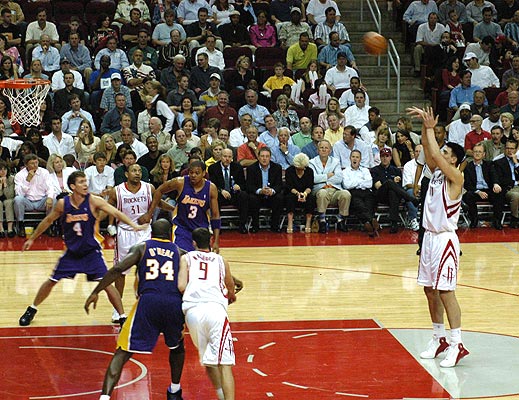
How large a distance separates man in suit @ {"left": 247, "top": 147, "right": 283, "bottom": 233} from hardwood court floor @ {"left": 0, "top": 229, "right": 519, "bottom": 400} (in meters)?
0.41

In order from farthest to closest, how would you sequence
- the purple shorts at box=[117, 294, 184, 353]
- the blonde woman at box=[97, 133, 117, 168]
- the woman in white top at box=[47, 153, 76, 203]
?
the blonde woman at box=[97, 133, 117, 168] < the woman in white top at box=[47, 153, 76, 203] < the purple shorts at box=[117, 294, 184, 353]

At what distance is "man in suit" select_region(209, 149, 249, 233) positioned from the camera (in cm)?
1689

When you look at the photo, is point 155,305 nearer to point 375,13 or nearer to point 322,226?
point 322,226

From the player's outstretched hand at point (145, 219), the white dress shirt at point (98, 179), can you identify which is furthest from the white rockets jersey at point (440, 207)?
the white dress shirt at point (98, 179)

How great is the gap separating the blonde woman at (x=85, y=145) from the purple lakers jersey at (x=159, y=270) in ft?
30.5

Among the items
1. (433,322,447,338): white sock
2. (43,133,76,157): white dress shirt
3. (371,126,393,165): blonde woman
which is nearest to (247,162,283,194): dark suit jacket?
(371,126,393,165): blonde woman

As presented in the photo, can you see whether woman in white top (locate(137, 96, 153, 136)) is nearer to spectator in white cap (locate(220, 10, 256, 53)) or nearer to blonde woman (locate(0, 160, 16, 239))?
blonde woman (locate(0, 160, 16, 239))

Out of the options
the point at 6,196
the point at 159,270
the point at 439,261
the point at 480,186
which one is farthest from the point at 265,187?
the point at 159,270

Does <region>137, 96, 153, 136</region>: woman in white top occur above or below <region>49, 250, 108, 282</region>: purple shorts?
above

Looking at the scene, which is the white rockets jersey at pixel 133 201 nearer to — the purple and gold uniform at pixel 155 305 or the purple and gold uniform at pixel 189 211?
the purple and gold uniform at pixel 189 211

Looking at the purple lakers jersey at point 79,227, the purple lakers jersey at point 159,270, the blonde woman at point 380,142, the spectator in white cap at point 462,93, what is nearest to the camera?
the purple lakers jersey at point 159,270

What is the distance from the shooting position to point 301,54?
20.6m

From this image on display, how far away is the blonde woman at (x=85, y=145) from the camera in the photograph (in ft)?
56.6

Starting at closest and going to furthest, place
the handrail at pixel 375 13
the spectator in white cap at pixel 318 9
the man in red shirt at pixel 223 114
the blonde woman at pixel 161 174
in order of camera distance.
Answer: the blonde woman at pixel 161 174, the man in red shirt at pixel 223 114, the spectator in white cap at pixel 318 9, the handrail at pixel 375 13
